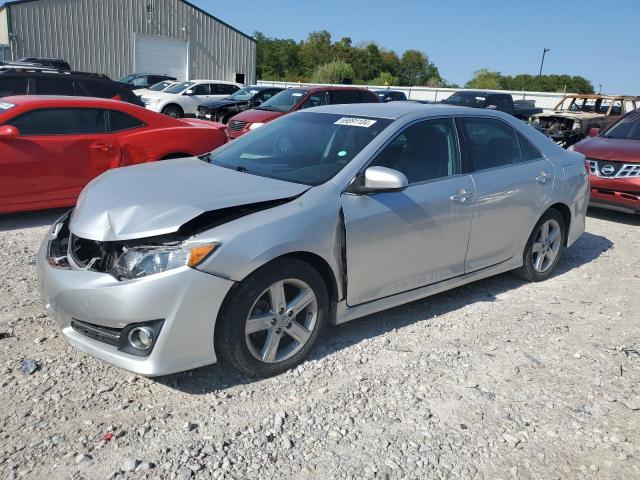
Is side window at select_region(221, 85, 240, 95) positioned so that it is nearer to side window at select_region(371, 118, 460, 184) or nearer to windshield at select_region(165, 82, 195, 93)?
windshield at select_region(165, 82, 195, 93)

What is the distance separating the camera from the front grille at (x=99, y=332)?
9.95 feet

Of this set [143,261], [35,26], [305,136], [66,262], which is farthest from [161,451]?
[35,26]

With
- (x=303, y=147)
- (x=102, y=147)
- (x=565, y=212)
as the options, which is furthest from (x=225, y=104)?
(x=303, y=147)

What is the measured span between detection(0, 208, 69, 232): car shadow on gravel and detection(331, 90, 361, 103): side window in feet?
28.2

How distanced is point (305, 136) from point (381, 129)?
1.99 ft

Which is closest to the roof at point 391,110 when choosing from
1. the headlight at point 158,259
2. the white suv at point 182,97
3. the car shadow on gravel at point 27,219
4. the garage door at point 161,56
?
the headlight at point 158,259

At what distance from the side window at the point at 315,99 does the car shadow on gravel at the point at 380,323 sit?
867cm

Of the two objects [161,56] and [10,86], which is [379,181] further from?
[161,56]

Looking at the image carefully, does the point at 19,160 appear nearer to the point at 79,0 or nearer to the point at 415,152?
the point at 415,152

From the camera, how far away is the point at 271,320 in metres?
3.30

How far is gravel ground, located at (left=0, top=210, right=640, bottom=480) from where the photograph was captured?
8.87 ft

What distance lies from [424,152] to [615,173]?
5188mm

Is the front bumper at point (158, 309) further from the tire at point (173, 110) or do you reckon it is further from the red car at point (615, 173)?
the tire at point (173, 110)

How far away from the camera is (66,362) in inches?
136
